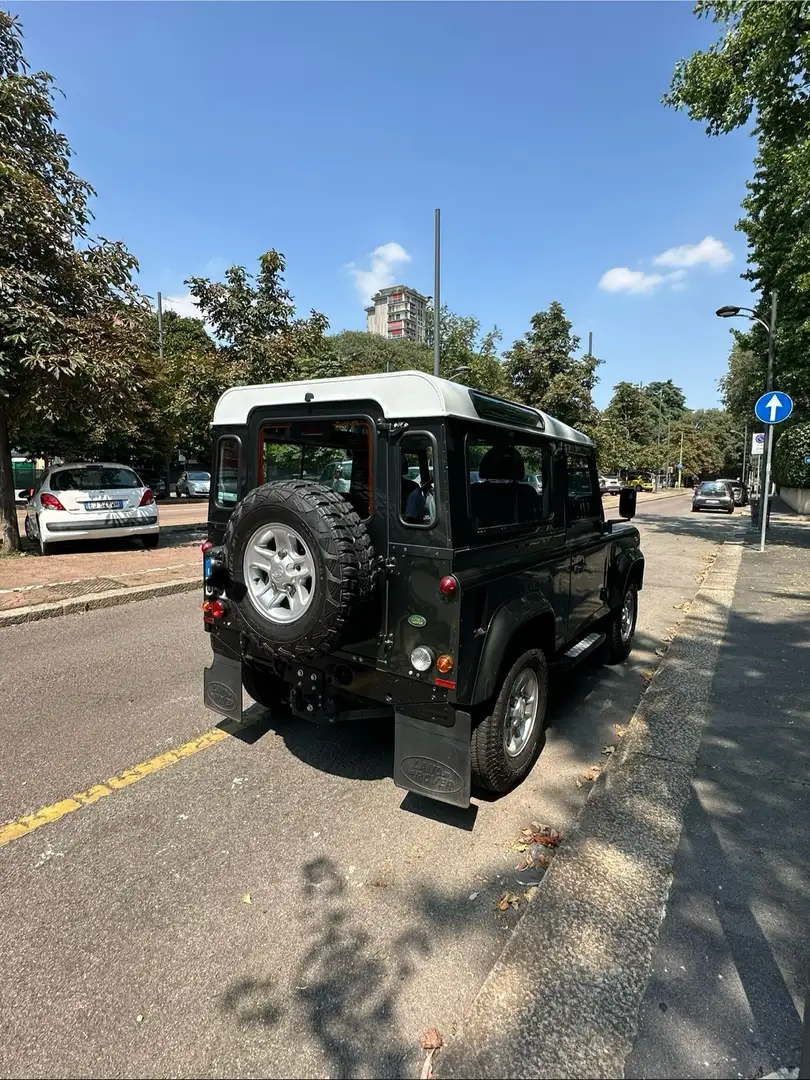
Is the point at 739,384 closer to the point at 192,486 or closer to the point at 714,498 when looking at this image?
the point at 714,498

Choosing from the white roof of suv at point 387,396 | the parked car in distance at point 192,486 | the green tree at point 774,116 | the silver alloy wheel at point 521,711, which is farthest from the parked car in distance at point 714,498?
the silver alloy wheel at point 521,711

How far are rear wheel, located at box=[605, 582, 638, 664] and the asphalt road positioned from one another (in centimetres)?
118

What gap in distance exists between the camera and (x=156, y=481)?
34906mm

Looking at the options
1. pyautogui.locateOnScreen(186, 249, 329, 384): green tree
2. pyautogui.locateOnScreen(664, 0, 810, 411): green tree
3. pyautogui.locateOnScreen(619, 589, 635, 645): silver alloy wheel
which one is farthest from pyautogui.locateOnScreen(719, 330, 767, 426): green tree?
pyautogui.locateOnScreen(619, 589, 635, 645): silver alloy wheel

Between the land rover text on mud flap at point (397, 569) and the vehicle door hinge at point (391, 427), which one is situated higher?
the vehicle door hinge at point (391, 427)

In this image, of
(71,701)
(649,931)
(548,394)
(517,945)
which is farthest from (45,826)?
(548,394)

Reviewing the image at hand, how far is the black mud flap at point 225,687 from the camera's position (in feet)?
11.7

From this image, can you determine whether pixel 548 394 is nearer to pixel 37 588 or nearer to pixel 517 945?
pixel 37 588

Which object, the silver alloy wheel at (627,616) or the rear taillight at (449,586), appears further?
the silver alloy wheel at (627,616)

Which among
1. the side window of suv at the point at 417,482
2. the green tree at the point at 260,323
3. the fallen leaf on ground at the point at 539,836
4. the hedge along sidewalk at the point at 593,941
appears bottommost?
the fallen leaf on ground at the point at 539,836

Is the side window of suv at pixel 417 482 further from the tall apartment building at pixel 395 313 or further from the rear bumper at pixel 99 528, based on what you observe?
Result: the tall apartment building at pixel 395 313

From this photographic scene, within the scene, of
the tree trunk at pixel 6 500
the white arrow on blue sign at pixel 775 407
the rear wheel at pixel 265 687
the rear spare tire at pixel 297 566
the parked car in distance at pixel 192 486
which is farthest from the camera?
the parked car in distance at pixel 192 486

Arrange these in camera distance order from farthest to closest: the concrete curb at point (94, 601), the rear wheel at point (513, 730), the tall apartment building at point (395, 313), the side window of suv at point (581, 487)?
the tall apartment building at point (395, 313) → the concrete curb at point (94, 601) → the side window of suv at point (581, 487) → the rear wheel at point (513, 730)

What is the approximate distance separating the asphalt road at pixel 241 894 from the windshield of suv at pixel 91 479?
668cm
